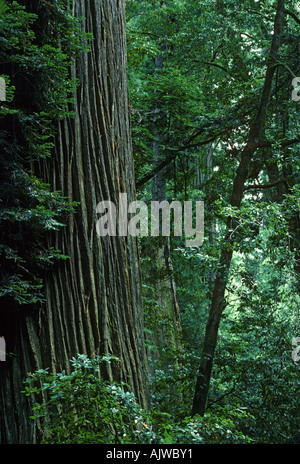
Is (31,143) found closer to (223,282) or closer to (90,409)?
(90,409)

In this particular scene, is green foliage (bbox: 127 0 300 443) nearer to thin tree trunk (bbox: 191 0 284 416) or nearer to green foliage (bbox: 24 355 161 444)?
thin tree trunk (bbox: 191 0 284 416)

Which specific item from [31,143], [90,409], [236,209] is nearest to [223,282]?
[236,209]

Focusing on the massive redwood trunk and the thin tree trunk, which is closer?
the massive redwood trunk

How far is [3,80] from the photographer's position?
301cm

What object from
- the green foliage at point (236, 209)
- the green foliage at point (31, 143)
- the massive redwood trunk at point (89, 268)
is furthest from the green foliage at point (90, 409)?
the green foliage at point (236, 209)

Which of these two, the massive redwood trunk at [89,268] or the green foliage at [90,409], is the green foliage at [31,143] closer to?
the massive redwood trunk at [89,268]

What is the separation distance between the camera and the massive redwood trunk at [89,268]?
10.8 ft

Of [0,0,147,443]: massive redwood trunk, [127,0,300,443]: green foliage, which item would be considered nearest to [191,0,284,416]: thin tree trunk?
[127,0,300,443]: green foliage

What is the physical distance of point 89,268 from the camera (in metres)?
3.54

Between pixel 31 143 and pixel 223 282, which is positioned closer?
pixel 31 143

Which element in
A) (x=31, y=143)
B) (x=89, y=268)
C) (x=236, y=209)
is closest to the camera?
(x=31, y=143)

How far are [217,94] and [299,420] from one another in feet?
17.2

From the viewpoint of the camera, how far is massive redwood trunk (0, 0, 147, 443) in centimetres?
329
